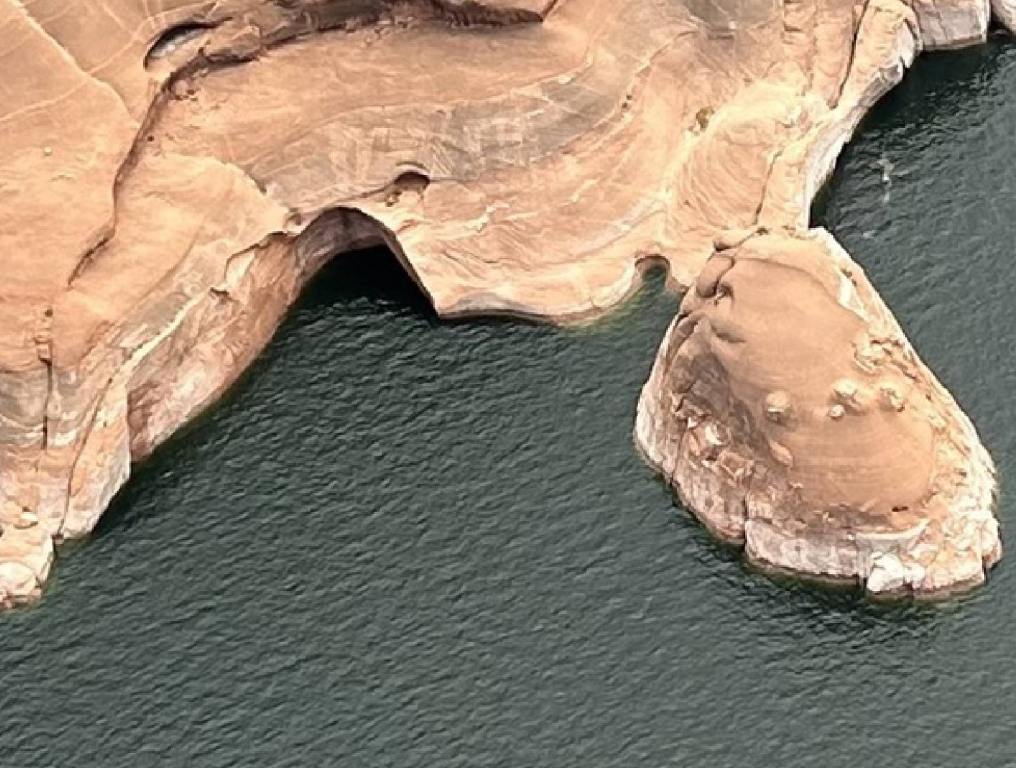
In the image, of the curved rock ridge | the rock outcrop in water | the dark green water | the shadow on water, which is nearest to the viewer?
the dark green water

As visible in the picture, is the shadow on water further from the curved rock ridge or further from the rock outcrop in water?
the curved rock ridge

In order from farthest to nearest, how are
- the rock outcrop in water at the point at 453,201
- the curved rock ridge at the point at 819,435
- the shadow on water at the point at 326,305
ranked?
the shadow on water at the point at 326,305
the rock outcrop in water at the point at 453,201
the curved rock ridge at the point at 819,435

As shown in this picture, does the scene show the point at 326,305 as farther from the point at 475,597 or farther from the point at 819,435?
the point at 819,435

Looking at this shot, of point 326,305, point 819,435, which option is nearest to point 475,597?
point 819,435

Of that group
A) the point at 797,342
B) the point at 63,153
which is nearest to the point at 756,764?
the point at 797,342

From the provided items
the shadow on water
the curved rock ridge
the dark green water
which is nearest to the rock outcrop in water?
the curved rock ridge

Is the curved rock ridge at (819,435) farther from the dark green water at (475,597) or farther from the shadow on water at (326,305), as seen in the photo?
the shadow on water at (326,305)

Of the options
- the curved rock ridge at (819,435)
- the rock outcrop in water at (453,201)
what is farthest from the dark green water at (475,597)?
the rock outcrop in water at (453,201)

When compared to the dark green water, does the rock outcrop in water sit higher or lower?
higher
